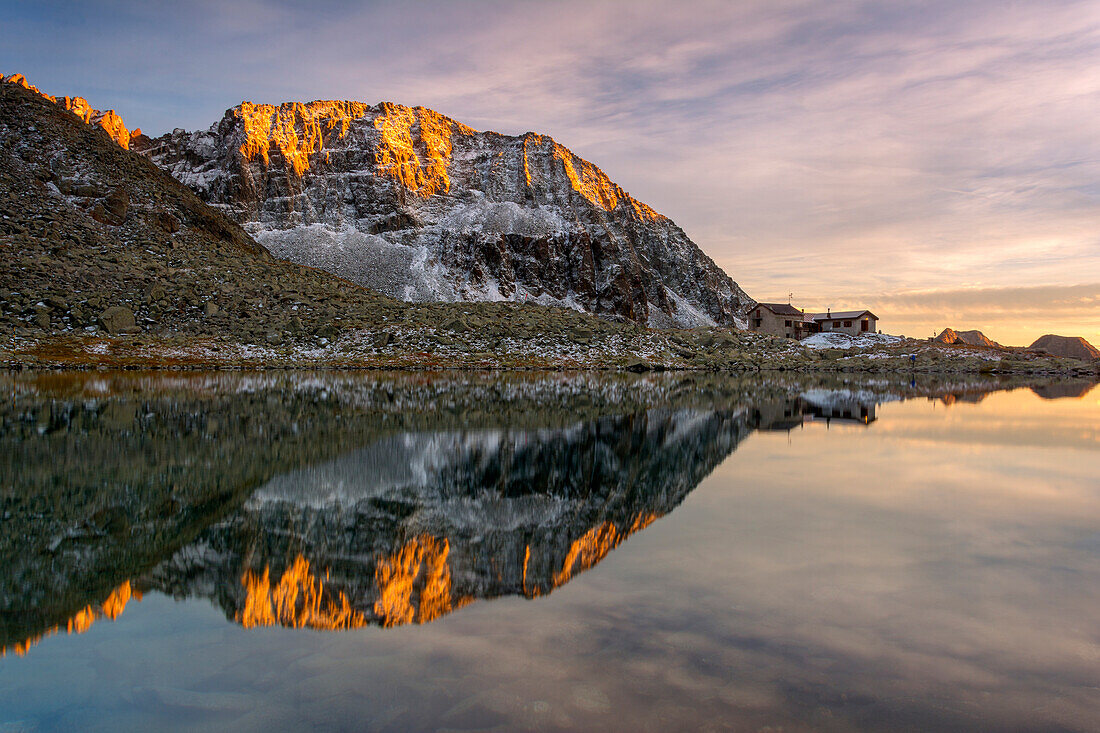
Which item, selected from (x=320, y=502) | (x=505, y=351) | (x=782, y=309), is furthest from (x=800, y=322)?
(x=320, y=502)

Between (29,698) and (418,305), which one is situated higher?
(418,305)

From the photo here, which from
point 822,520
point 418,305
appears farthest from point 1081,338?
point 822,520

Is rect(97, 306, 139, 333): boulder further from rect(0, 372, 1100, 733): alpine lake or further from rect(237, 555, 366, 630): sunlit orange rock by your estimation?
rect(237, 555, 366, 630): sunlit orange rock

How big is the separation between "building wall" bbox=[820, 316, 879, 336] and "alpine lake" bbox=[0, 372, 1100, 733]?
127496mm

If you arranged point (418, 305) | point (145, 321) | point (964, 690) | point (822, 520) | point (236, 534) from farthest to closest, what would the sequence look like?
point (418, 305), point (145, 321), point (822, 520), point (236, 534), point (964, 690)

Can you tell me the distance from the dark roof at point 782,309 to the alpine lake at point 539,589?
421ft

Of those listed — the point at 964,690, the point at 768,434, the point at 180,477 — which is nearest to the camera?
the point at 964,690

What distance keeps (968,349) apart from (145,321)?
114547 millimetres

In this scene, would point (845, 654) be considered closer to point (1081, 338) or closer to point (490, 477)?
point (490, 477)

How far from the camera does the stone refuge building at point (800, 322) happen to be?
5492 inches

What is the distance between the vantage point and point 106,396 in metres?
33.9

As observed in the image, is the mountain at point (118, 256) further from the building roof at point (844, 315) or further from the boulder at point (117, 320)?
the building roof at point (844, 315)

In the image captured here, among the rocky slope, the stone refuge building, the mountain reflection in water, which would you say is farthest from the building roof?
the mountain reflection in water

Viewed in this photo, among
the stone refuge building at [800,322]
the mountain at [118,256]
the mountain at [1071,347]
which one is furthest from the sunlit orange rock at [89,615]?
Answer: the mountain at [1071,347]
